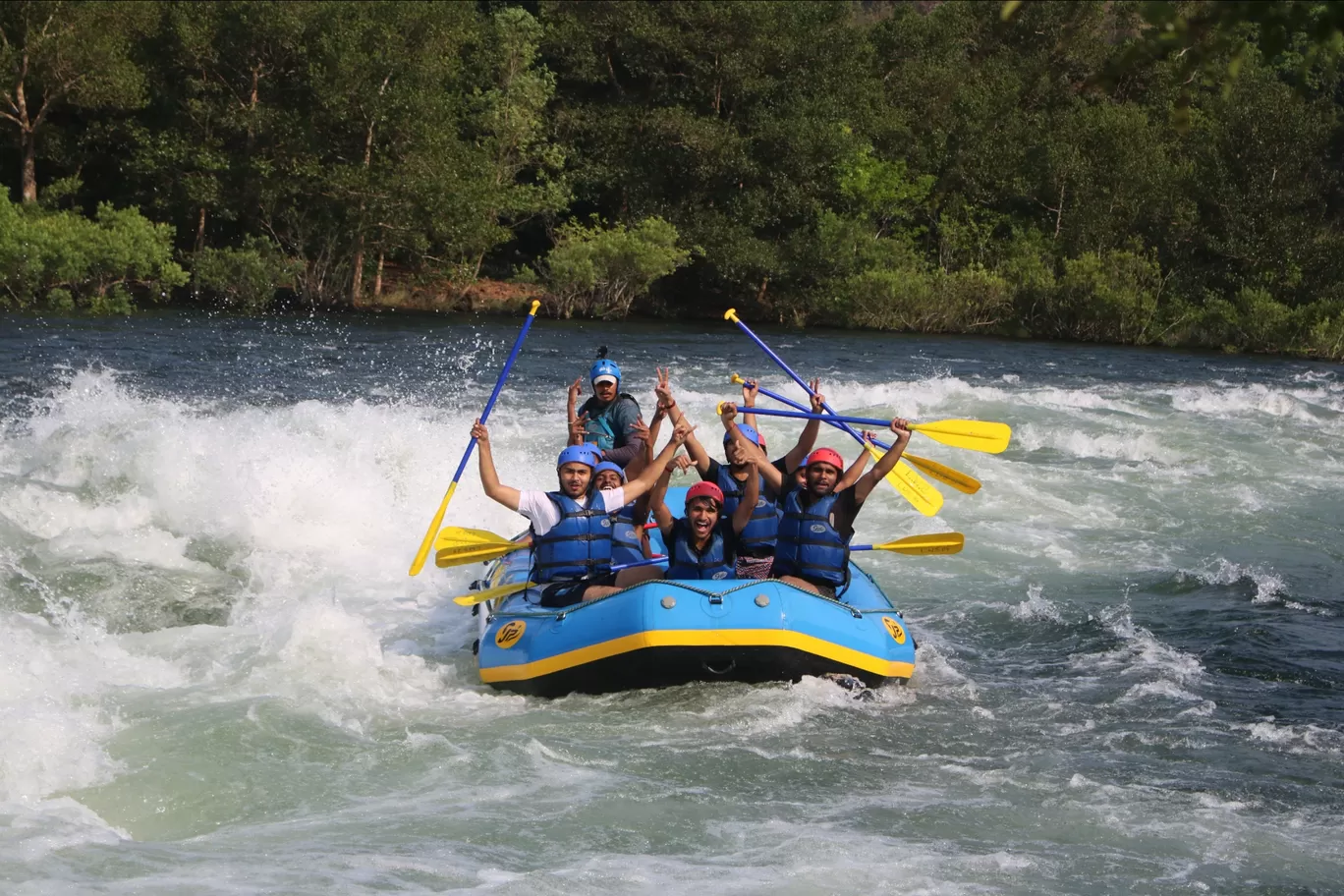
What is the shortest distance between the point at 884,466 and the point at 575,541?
141 centimetres

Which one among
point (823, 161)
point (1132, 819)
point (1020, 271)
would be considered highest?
point (823, 161)

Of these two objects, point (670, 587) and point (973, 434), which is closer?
point (670, 587)

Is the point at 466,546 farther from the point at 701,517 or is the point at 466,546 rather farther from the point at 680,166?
the point at 680,166

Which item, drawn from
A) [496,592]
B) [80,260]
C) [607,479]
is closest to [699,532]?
[607,479]

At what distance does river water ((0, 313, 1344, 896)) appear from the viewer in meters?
4.45

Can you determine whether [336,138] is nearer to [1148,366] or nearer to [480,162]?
[480,162]

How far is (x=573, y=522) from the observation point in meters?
6.25

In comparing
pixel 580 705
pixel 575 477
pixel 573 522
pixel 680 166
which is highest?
pixel 680 166

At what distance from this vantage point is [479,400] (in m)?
14.7

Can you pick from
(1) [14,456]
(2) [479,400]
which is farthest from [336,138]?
(1) [14,456]

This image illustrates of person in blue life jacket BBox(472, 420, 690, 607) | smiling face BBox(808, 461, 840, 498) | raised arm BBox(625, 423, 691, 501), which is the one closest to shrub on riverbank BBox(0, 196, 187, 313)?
person in blue life jacket BBox(472, 420, 690, 607)

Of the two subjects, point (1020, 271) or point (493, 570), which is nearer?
point (493, 570)

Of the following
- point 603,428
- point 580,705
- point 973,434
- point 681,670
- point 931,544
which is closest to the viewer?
point 681,670

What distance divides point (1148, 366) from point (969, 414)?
800 centimetres
